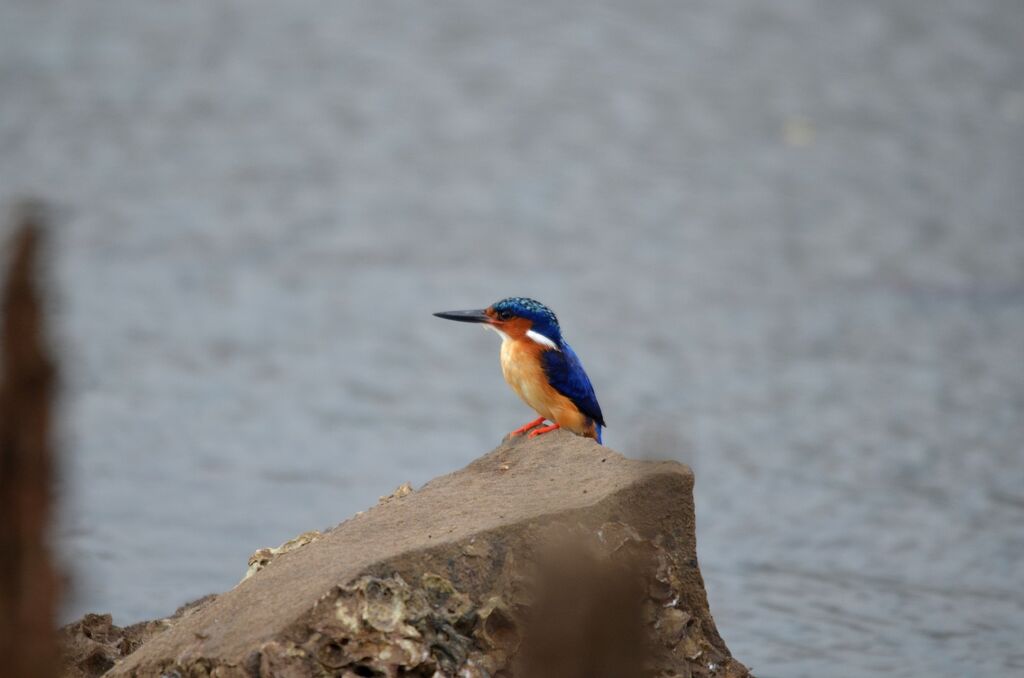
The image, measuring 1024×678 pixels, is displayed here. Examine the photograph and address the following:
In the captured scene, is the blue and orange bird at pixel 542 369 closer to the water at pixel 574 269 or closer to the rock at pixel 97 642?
the rock at pixel 97 642

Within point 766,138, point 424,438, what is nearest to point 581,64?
point 766,138

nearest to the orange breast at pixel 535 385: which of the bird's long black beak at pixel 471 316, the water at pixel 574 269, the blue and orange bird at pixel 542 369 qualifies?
the blue and orange bird at pixel 542 369

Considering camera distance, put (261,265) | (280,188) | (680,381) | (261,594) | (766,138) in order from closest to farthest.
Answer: (261,594), (680,381), (261,265), (280,188), (766,138)

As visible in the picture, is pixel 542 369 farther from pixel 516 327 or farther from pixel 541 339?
pixel 516 327

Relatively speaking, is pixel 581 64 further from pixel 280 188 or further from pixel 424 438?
pixel 424 438

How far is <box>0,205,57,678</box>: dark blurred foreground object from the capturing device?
8.09 feet

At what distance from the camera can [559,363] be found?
18.3 feet

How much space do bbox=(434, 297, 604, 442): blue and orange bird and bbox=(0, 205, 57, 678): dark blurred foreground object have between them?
309cm

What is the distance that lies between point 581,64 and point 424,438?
17.7ft

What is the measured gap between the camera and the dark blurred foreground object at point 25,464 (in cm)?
247

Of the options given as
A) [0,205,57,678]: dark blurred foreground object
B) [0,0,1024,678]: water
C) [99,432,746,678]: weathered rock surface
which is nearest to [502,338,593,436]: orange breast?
[99,432,746,678]: weathered rock surface

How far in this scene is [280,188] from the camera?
41.0ft

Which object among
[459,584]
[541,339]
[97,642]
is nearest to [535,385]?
[541,339]

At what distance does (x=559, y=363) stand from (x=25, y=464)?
3.19m
